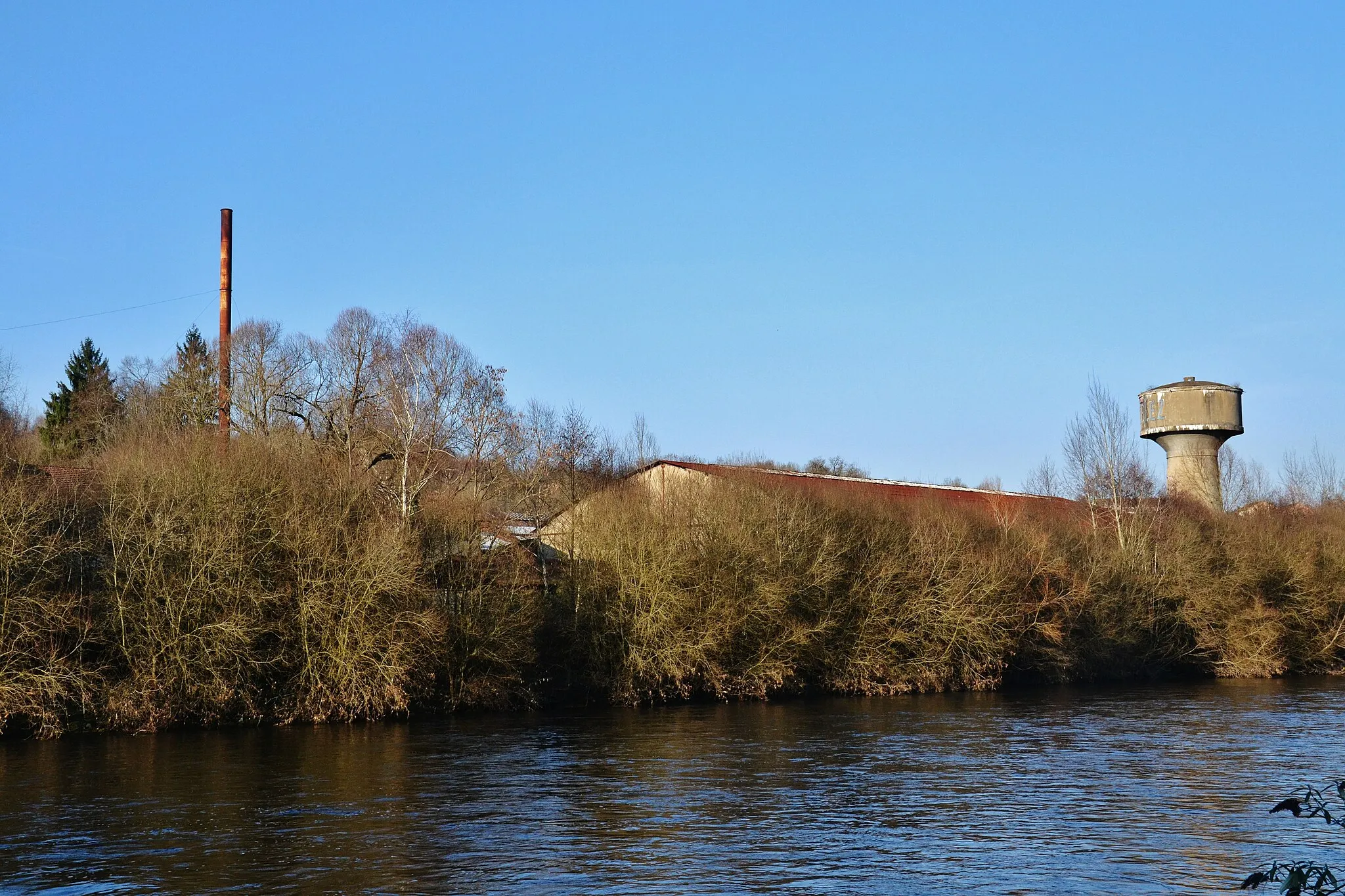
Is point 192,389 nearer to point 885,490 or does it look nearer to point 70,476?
point 70,476

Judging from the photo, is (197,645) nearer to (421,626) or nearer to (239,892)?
(421,626)

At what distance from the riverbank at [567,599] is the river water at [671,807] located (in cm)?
184

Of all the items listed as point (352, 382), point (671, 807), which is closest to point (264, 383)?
point (352, 382)

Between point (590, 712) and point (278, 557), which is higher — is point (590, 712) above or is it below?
below

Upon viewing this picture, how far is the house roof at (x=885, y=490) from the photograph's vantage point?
47938 mm

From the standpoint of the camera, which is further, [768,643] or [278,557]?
[768,643]

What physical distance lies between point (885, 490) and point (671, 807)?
1515 inches

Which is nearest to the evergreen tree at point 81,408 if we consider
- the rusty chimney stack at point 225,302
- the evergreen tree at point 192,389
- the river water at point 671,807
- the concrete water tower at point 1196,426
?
the evergreen tree at point 192,389

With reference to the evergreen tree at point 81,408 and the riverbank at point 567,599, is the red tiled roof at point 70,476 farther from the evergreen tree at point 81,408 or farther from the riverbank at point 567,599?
the evergreen tree at point 81,408

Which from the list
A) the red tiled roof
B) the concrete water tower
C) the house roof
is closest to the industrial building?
the house roof

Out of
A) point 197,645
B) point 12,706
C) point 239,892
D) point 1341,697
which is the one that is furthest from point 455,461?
point 239,892

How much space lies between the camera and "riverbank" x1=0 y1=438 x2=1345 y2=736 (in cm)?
3141

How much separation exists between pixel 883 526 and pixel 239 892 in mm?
34435

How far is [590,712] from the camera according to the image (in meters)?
37.2
